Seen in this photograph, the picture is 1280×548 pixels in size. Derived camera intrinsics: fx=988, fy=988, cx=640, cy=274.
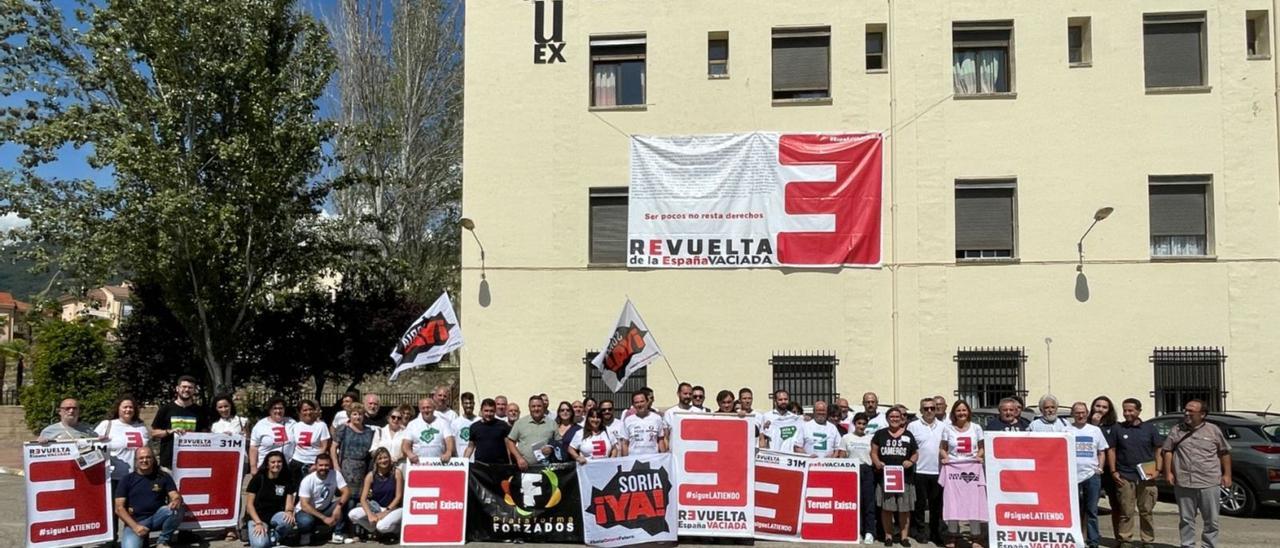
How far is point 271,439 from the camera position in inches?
446

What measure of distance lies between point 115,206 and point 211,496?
9.87 metres

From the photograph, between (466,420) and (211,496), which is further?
(466,420)

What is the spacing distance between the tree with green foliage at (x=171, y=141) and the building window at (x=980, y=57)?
12.4 metres

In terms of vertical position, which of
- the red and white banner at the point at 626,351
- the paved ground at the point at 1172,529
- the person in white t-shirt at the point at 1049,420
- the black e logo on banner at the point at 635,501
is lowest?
the paved ground at the point at 1172,529

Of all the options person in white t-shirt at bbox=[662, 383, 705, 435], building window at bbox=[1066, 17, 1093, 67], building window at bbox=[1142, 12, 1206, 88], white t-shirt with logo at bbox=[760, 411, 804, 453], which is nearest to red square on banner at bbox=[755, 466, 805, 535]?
white t-shirt with logo at bbox=[760, 411, 804, 453]

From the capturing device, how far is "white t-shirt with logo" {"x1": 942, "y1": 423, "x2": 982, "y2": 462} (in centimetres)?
1080

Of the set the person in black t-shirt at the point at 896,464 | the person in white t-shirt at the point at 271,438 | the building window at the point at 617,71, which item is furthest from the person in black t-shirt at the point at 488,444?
the building window at the point at 617,71

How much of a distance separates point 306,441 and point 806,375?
9.43 m

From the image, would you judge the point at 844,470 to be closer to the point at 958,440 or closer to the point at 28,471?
the point at 958,440

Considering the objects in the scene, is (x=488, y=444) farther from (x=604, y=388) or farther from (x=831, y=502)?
(x=604, y=388)

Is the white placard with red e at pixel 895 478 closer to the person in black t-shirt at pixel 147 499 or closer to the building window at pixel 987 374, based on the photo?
the building window at pixel 987 374

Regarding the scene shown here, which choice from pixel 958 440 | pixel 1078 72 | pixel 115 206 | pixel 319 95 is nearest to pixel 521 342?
pixel 319 95

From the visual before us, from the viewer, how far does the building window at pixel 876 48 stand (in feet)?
60.2

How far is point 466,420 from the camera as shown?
13.2 m
